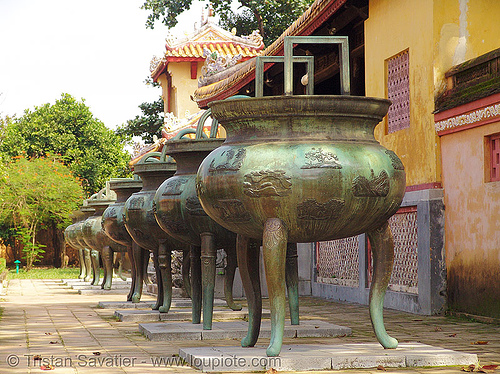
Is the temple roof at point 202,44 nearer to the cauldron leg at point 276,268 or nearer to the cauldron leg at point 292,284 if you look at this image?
the cauldron leg at point 292,284

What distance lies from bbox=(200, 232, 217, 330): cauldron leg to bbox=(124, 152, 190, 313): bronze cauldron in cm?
146

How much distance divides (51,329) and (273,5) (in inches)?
823

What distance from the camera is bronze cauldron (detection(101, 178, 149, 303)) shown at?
1051cm

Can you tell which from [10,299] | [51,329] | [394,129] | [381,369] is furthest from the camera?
[10,299]

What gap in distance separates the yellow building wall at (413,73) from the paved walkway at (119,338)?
75.5 inches

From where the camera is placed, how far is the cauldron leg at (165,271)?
8.66 meters

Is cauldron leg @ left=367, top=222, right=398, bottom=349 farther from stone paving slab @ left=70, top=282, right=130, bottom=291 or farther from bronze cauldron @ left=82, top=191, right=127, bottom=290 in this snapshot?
stone paving slab @ left=70, top=282, right=130, bottom=291

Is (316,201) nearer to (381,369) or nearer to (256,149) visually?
(256,149)

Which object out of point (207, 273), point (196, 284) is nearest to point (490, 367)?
point (207, 273)

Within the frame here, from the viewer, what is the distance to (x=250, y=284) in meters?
5.98

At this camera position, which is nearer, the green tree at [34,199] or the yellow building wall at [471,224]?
the yellow building wall at [471,224]

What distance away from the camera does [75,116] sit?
35.5 meters

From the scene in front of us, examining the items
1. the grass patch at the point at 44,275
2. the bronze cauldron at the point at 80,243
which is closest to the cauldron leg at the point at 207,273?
the bronze cauldron at the point at 80,243

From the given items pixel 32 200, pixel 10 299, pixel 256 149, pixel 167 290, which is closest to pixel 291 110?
pixel 256 149
